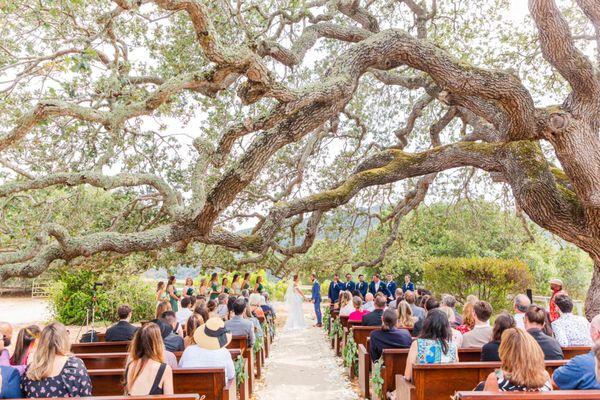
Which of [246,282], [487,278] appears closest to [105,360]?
[246,282]

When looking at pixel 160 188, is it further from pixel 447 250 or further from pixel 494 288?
pixel 447 250

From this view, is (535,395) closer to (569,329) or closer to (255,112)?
(569,329)

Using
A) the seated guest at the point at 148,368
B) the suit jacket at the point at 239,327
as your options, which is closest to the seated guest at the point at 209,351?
the seated guest at the point at 148,368

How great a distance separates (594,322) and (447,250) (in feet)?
99.1

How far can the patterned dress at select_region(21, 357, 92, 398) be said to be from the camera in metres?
3.90

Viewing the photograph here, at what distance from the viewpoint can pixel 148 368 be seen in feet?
13.1

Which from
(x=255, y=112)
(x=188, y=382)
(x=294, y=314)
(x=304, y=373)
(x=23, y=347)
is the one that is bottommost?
(x=304, y=373)

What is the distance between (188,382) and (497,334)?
133 inches

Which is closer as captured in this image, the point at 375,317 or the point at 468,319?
the point at 468,319

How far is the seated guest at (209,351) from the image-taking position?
18.4 feet

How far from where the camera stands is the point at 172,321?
22.9ft

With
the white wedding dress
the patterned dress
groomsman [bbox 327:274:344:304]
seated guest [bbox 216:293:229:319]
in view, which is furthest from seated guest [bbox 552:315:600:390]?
the white wedding dress

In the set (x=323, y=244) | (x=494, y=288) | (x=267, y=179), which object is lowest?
(x=494, y=288)

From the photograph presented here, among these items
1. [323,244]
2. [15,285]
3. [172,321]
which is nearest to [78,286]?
[323,244]
